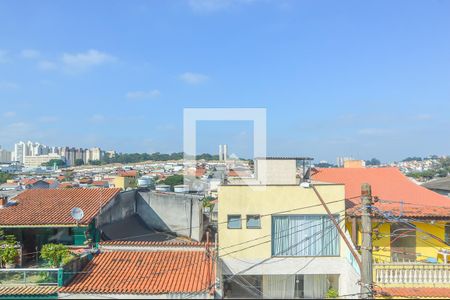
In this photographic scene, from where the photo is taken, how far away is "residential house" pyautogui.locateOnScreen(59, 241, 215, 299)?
11188 millimetres

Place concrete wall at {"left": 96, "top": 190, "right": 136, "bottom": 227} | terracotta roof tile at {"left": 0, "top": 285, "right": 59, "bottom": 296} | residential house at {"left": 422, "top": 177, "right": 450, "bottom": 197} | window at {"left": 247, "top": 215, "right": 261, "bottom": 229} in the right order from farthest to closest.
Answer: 1. residential house at {"left": 422, "top": 177, "right": 450, "bottom": 197}
2. concrete wall at {"left": 96, "top": 190, "right": 136, "bottom": 227}
3. window at {"left": 247, "top": 215, "right": 261, "bottom": 229}
4. terracotta roof tile at {"left": 0, "top": 285, "right": 59, "bottom": 296}

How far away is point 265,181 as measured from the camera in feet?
53.6

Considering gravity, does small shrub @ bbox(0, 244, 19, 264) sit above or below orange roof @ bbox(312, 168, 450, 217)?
below

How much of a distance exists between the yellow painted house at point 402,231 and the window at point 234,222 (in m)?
4.23

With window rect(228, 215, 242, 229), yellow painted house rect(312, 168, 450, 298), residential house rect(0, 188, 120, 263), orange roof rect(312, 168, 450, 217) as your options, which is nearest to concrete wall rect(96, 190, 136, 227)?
residential house rect(0, 188, 120, 263)

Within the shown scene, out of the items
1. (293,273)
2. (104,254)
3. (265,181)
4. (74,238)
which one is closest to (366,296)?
(293,273)

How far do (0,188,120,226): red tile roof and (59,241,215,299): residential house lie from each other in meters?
2.23

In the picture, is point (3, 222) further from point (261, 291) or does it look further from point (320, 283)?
point (320, 283)

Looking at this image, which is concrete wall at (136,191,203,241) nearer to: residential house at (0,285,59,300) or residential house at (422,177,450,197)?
residential house at (0,285,59,300)

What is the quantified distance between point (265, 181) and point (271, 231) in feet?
8.33

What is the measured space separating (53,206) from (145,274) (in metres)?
6.28

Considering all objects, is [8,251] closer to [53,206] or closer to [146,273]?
[53,206]

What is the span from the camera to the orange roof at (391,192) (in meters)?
14.8

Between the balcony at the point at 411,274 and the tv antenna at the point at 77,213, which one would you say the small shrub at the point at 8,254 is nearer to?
the tv antenna at the point at 77,213
